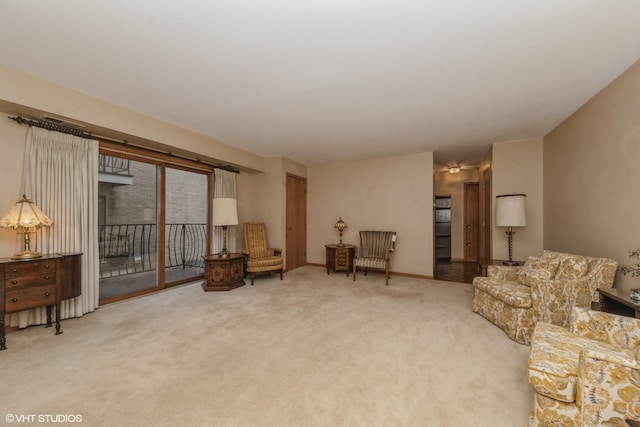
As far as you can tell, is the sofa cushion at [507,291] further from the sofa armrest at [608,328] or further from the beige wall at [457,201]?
the beige wall at [457,201]

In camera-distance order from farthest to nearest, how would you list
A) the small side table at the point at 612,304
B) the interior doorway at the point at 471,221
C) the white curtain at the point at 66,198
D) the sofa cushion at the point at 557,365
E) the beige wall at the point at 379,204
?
1. the interior doorway at the point at 471,221
2. the beige wall at the point at 379,204
3. the white curtain at the point at 66,198
4. the small side table at the point at 612,304
5. the sofa cushion at the point at 557,365

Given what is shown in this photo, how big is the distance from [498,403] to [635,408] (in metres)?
0.64

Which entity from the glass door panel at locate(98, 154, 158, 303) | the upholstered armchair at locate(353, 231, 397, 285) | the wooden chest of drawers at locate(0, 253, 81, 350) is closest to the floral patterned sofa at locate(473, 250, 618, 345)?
the upholstered armchair at locate(353, 231, 397, 285)

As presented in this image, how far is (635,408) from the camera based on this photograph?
1.16 m

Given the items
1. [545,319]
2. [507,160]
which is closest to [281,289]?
[545,319]

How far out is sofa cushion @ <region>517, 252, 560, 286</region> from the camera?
101 inches

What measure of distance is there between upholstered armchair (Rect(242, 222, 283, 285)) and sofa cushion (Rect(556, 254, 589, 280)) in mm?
4016

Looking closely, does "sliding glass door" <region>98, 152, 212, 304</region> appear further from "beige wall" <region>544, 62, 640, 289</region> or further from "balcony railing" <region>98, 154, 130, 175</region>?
"beige wall" <region>544, 62, 640, 289</region>

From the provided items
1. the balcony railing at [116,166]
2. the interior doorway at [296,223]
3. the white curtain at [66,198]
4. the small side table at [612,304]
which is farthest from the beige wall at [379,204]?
the white curtain at [66,198]

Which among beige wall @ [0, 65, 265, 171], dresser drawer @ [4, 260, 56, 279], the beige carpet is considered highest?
beige wall @ [0, 65, 265, 171]

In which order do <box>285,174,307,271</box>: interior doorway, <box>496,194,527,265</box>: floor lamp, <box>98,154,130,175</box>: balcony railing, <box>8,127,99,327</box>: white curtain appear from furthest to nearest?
<box>285,174,307,271</box>: interior doorway < <box>98,154,130,175</box>: balcony railing < <box>496,194,527,265</box>: floor lamp < <box>8,127,99,327</box>: white curtain

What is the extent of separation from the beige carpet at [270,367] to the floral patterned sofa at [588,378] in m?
0.28

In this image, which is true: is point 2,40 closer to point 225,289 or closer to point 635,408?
point 225,289

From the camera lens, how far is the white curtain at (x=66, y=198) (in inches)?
109
